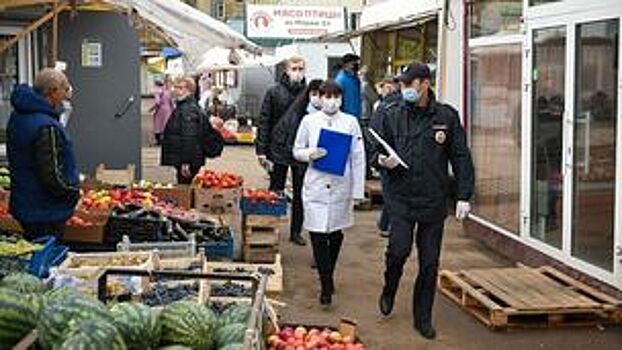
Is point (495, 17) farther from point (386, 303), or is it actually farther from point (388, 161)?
point (386, 303)

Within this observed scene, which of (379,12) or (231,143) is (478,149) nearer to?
(379,12)

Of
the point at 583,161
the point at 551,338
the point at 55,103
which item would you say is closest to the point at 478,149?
the point at 583,161

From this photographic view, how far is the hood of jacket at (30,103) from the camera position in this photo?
654 centimetres

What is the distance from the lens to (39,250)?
6246mm

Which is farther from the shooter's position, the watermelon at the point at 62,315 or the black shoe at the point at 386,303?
the black shoe at the point at 386,303

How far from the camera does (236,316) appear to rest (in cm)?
425

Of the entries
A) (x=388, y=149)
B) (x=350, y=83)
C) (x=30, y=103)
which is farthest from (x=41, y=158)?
(x=350, y=83)

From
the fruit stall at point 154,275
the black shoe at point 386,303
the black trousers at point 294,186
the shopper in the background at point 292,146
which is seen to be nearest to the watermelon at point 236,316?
the fruit stall at point 154,275

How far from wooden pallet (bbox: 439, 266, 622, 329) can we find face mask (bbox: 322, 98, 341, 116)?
186 cm

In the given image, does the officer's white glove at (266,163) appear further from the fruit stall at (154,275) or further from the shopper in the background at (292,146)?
the fruit stall at (154,275)

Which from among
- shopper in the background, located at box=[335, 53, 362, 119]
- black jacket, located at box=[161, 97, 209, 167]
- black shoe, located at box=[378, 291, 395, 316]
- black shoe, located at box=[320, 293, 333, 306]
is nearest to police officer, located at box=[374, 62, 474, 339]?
black shoe, located at box=[378, 291, 395, 316]

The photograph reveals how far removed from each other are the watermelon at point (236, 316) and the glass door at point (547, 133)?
196 inches

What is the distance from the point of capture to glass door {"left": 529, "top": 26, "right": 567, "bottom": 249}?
8.58 metres

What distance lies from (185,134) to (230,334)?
6.81 metres
